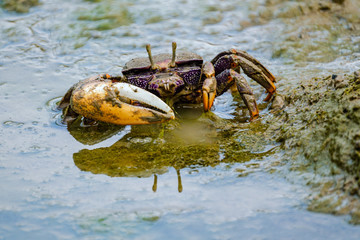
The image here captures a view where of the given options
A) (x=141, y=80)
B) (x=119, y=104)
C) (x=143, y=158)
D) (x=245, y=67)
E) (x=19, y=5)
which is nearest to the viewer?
(x=143, y=158)

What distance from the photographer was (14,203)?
2.72m

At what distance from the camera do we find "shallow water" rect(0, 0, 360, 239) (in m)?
2.43

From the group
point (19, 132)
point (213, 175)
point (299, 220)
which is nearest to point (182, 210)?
point (213, 175)

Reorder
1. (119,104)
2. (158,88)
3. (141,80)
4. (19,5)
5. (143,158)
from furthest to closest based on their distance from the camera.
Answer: (19,5) → (141,80) → (158,88) → (119,104) → (143,158)

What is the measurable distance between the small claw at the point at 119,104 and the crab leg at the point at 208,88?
0.42m

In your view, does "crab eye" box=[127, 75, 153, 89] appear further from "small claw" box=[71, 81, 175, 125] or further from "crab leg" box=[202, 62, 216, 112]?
"crab leg" box=[202, 62, 216, 112]

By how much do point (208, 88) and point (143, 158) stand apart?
0.90 meters

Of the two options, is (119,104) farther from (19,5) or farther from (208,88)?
(19,5)

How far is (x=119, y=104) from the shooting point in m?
3.47

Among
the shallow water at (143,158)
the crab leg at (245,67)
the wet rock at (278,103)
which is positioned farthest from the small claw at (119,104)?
the wet rock at (278,103)

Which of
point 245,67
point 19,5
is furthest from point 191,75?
point 19,5

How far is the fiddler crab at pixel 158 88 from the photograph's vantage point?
347 cm

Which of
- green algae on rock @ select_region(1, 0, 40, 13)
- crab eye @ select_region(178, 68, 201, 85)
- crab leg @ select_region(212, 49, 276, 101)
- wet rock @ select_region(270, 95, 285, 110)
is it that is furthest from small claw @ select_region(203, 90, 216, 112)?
green algae on rock @ select_region(1, 0, 40, 13)

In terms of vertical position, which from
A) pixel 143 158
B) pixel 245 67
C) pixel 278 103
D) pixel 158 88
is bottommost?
pixel 143 158
